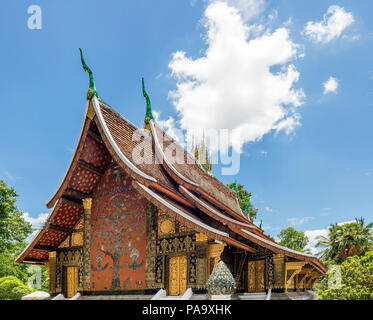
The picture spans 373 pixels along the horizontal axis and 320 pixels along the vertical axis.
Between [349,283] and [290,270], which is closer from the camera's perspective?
[349,283]

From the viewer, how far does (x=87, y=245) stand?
1016cm

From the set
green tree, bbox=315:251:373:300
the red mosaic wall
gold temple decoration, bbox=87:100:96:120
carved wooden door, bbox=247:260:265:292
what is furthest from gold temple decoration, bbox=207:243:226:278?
gold temple decoration, bbox=87:100:96:120

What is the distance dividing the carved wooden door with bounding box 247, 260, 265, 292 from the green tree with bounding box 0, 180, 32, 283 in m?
16.1

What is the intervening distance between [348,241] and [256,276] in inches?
811

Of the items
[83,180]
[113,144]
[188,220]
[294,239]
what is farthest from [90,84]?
[294,239]

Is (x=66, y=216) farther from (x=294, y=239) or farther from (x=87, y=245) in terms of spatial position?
(x=294, y=239)

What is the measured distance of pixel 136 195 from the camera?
9.57 m

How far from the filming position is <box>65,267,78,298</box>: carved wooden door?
10.7 metres

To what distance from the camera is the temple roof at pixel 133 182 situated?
29.0ft

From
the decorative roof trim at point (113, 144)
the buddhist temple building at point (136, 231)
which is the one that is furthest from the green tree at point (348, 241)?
the decorative roof trim at point (113, 144)

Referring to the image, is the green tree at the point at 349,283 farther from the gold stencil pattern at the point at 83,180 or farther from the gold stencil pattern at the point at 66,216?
the gold stencil pattern at the point at 66,216
